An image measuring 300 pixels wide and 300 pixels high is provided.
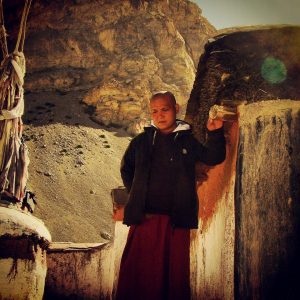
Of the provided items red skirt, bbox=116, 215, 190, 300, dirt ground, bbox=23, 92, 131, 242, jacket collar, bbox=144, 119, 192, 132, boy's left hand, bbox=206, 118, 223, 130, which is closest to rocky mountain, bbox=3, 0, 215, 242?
dirt ground, bbox=23, 92, 131, 242

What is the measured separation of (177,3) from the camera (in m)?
60.0

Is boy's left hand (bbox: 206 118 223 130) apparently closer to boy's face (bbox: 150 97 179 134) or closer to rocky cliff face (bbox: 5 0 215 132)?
boy's face (bbox: 150 97 179 134)

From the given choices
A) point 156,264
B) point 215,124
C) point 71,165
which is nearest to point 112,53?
point 71,165

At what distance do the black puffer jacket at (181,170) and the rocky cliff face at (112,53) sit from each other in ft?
137

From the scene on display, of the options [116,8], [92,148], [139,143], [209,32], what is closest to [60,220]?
[92,148]

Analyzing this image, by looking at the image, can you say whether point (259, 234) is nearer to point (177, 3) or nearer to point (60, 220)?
point (60, 220)

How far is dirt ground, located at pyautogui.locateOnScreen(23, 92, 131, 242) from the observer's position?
26895mm

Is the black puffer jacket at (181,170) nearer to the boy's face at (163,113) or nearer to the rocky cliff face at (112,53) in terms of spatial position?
the boy's face at (163,113)

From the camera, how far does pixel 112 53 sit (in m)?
51.6

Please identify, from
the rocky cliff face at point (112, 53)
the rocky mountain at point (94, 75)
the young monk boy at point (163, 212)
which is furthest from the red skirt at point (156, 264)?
the rocky cliff face at point (112, 53)

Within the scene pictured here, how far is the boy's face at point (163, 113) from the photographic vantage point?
9.39ft

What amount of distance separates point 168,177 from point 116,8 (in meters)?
56.1

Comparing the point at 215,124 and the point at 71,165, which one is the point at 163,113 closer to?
the point at 215,124

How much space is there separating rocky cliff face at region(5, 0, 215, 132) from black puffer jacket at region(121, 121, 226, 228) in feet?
137
